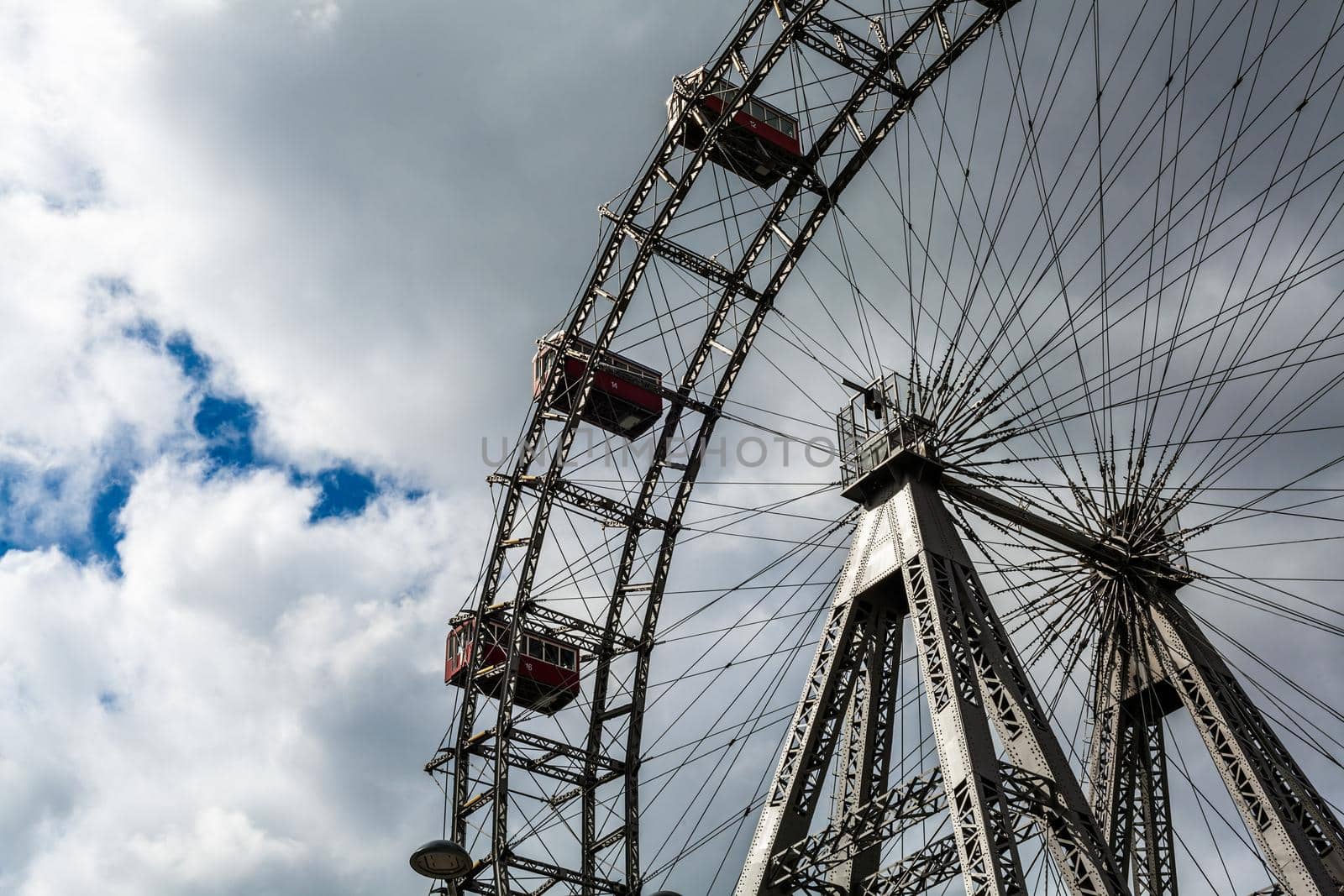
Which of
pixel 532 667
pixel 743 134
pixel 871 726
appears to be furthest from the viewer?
pixel 532 667

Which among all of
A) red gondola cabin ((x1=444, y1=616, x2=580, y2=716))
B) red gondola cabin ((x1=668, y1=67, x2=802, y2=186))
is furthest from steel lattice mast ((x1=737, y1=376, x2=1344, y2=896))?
red gondola cabin ((x1=444, y1=616, x2=580, y2=716))

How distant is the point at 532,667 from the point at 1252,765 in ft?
39.8

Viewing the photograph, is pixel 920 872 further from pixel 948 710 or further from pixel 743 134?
pixel 743 134

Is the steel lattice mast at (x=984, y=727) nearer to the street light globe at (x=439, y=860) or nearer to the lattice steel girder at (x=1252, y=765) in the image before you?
the lattice steel girder at (x=1252, y=765)

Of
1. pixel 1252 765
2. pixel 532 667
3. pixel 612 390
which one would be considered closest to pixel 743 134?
pixel 612 390

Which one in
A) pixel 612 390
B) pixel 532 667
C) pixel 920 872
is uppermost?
pixel 612 390

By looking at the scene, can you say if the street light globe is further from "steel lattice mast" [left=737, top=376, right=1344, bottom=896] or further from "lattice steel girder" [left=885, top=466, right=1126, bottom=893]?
"lattice steel girder" [left=885, top=466, right=1126, bottom=893]

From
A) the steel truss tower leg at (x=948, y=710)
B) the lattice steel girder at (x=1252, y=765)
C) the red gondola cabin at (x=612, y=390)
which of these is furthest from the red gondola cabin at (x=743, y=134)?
the lattice steel girder at (x=1252, y=765)

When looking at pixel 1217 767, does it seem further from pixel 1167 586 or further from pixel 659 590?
pixel 659 590

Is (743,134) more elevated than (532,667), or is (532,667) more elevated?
(743,134)

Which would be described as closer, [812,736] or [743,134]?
[812,736]

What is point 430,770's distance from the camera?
24656 millimetres

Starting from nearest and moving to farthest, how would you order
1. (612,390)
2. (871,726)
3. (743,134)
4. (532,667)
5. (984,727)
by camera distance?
(984,727)
(871,726)
(743,134)
(612,390)
(532,667)

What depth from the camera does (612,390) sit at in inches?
927
